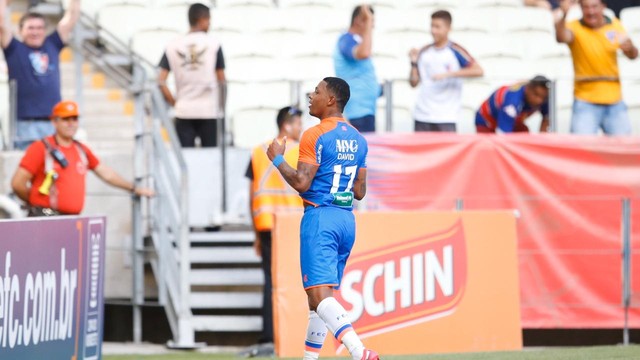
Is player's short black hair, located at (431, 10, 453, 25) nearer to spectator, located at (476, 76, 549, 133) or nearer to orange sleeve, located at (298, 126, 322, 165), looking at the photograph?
spectator, located at (476, 76, 549, 133)

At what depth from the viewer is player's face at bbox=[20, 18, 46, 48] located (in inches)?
532

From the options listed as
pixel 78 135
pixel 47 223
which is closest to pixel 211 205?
pixel 78 135

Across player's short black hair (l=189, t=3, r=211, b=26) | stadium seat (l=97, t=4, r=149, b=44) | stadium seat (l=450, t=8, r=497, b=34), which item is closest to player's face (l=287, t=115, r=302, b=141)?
player's short black hair (l=189, t=3, r=211, b=26)

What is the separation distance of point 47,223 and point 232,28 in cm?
755

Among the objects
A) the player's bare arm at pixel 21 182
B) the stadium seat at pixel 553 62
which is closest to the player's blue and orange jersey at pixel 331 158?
the player's bare arm at pixel 21 182

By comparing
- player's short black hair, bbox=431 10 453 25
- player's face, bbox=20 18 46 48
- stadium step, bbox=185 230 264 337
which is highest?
player's short black hair, bbox=431 10 453 25

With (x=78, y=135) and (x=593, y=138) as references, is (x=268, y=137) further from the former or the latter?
(x=593, y=138)

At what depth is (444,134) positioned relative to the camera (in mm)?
13086

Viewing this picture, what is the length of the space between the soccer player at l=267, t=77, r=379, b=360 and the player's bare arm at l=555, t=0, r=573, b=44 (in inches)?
199

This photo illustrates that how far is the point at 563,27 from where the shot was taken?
13.5m

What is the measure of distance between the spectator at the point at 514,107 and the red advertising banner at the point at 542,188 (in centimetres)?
A: 52

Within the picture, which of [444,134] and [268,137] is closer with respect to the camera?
[444,134]

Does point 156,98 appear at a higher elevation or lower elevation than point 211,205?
higher

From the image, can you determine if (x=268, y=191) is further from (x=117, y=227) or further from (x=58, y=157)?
(x=117, y=227)
